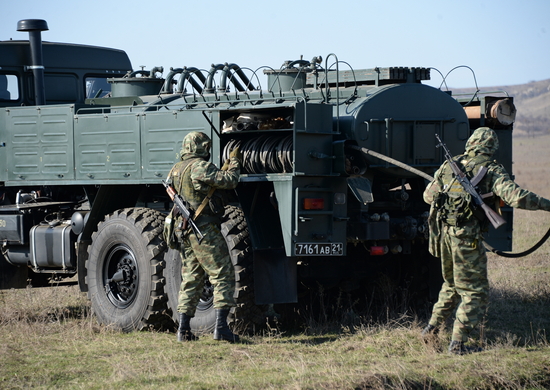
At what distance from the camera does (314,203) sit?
710cm

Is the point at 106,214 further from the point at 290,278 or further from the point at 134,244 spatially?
the point at 290,278

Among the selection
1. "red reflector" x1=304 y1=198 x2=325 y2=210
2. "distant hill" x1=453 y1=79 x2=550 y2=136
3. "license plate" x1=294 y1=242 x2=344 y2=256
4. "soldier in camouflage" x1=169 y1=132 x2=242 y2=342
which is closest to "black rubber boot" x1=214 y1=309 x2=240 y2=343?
"soldier in camouflage" x1=169 y1=132 x2=242 y2=342

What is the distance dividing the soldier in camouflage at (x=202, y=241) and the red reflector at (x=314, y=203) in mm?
636

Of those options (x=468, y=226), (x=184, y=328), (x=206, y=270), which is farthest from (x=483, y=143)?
(x=184, y=328)

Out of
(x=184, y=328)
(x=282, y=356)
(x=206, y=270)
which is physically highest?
(x=206, y=270)

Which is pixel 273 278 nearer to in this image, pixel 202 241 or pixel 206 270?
pixel 206 270

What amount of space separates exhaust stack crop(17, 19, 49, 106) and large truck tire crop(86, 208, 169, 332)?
263cm

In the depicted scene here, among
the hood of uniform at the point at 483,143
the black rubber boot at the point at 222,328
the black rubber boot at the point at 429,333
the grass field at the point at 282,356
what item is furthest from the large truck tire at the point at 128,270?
the hood of uniform at the point at 483,143

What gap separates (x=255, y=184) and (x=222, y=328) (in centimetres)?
135

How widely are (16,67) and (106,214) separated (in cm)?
299

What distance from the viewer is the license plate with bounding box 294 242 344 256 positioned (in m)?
7.00

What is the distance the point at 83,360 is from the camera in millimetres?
→ 6734

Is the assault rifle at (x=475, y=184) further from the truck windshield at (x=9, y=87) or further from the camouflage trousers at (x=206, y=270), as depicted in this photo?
the truck windshield at (x=9, y=87)

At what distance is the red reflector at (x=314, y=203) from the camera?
7047 millimetres
